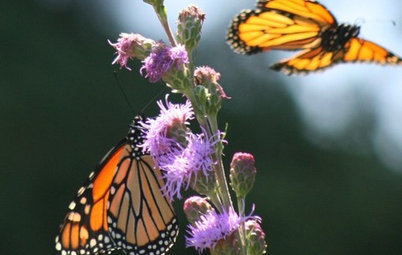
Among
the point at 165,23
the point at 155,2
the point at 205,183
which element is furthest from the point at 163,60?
the point at 205,183

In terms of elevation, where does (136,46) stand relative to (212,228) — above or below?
above

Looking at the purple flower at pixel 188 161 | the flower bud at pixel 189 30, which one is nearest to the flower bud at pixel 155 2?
the flower bud at pixel 189 30

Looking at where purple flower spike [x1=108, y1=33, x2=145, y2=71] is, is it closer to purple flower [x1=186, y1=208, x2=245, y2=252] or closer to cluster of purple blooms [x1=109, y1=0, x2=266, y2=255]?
cluster of purple blooms [x1=109, y1=0, x2=266, y2=255]

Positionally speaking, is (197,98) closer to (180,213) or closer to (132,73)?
(180,213)

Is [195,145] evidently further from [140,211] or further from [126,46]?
[140,211]

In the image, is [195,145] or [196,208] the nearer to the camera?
[195,145]

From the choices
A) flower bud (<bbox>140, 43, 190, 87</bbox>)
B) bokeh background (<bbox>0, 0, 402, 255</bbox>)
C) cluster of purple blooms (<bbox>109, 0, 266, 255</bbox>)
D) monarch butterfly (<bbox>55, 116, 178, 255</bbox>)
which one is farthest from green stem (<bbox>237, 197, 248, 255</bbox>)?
bokeh background (<bbox>0, 0, 402, 255</bbox>)

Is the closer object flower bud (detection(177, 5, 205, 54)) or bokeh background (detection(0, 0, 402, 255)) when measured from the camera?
flower bud (detection(177, 5, 205, 54))

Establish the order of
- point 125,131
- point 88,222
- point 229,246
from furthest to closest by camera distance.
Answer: point 125,131 < point 88,222 < point 229,246

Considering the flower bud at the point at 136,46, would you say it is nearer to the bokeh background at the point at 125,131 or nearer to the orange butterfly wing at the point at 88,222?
the orange butterfly wing at the point at 88,222
